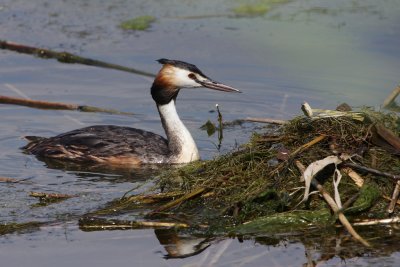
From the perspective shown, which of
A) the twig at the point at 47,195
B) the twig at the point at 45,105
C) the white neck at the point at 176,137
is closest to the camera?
the twig at the point at 47,195

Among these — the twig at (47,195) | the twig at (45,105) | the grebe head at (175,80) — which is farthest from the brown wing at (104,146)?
the twig at (47,195)

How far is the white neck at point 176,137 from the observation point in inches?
379

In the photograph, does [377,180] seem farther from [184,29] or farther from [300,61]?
[184,29]

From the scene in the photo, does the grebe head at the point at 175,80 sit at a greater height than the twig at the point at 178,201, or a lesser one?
greater

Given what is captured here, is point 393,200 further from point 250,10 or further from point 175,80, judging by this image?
point 250,10

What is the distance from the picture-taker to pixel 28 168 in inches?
361

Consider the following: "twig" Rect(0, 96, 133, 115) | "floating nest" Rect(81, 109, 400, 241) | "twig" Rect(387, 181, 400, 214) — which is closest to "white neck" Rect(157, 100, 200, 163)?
"twig" Rect(0, 96, 133, 115)

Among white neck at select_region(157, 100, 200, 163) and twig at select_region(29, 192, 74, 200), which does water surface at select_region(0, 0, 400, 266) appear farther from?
white neck at select_region(157, 100, 200, 163)

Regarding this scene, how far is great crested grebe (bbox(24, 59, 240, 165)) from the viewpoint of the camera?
970 cm

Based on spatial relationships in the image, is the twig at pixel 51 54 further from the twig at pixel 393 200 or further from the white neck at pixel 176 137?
the twig at pixel 393 200

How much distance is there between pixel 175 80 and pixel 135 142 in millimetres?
719

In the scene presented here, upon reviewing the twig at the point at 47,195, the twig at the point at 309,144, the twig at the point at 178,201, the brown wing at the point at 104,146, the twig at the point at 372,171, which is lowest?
the brown wing at the point at 104,146

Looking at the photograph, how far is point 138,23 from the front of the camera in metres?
13.3

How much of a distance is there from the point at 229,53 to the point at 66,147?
319 cm
